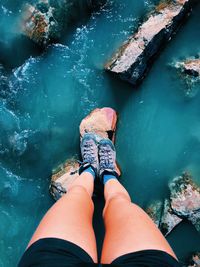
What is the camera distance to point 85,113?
18.4 feet

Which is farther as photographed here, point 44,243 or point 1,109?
point 1,109

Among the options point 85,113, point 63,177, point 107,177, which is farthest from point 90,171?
point 85,113

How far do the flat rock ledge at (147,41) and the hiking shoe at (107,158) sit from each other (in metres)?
1.03

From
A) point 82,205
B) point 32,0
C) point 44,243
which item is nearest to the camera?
point 44,243

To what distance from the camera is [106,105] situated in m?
5.57

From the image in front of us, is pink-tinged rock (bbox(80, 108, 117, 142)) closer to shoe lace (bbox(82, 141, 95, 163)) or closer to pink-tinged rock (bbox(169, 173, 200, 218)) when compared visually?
shoe lace (bbox(82, 141, 95, 163))

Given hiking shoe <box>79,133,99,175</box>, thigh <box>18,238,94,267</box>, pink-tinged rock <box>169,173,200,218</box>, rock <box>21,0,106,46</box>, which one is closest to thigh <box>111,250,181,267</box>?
thigh <box>18,238,94,267</box>

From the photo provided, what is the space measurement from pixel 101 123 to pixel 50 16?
1.81 meters

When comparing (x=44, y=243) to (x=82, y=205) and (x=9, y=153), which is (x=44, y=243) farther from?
(x=9, y=153)

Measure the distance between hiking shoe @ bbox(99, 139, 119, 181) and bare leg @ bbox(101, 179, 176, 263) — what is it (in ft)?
4.10

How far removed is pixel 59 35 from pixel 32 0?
642 mm

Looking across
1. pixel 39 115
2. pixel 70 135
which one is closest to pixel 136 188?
pixel 70 135

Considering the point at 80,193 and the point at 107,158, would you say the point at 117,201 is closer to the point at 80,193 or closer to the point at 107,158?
the point at 80,193

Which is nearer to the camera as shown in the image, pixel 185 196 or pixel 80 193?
pixel 80 193
